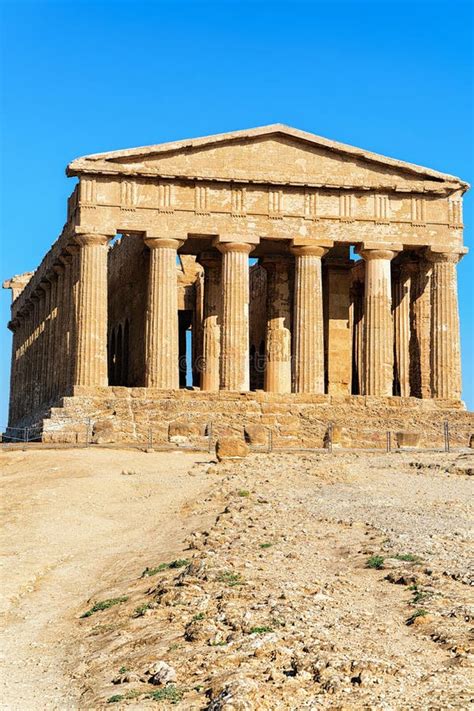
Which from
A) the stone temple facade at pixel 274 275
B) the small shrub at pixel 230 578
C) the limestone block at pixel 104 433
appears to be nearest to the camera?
the small shrub at pixel 230 578

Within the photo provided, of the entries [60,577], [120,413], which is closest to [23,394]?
[120,413]

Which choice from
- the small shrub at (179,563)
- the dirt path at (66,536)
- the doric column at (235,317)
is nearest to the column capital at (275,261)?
the doric column at (235,317)

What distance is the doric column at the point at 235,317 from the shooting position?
4025 cm

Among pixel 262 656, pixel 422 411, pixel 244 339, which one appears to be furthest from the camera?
pixel 244 339

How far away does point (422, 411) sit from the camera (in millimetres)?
38125

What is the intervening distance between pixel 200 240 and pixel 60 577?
86.6ft

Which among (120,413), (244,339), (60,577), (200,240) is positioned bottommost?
(60,577)

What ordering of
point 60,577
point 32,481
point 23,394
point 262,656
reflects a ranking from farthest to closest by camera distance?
point 23,394 → point 32,481 → point 60,577 → point 262,656

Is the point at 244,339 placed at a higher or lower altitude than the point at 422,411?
higher

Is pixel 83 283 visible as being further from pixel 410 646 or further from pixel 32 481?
pixel 410 646

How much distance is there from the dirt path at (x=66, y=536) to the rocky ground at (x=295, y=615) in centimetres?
39

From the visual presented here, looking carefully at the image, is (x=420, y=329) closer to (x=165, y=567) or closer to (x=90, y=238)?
(x=90, y=238)

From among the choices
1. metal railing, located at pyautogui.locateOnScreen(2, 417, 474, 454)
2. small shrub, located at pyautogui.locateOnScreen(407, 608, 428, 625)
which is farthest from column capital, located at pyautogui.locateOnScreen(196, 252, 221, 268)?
small shrub, located at pyautogui.locateOnScreen(407, 608, 428, 625)

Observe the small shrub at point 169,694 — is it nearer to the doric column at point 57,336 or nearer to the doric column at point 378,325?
the doric column at point 378,325
